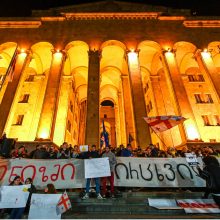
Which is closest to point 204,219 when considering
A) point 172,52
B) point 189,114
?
point 189,114

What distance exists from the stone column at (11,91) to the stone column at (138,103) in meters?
11.4

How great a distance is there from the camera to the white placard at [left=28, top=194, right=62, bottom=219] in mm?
6871

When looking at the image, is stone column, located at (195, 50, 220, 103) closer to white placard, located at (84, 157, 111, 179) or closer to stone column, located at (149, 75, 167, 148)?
stone column, located at (149, 75, 167, 148)

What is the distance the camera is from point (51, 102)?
Result: 802 inches

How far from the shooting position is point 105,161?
30.6ft

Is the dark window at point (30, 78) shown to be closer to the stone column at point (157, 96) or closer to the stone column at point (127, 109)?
the stone column at point (127, 109)

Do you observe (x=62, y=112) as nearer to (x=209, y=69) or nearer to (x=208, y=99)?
(x=209, y=69)

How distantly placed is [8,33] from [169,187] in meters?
24.6

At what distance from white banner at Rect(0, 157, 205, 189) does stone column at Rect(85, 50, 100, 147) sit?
313 inches

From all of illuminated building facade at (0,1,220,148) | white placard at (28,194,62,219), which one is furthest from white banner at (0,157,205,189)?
illuminated building facade at (0,1,220,148)

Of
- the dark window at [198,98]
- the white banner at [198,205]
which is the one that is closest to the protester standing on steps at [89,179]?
the white banner at [198,205]

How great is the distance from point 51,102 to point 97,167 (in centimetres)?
1256

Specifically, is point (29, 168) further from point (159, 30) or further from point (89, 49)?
point (159, 30)

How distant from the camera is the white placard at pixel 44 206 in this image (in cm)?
687
